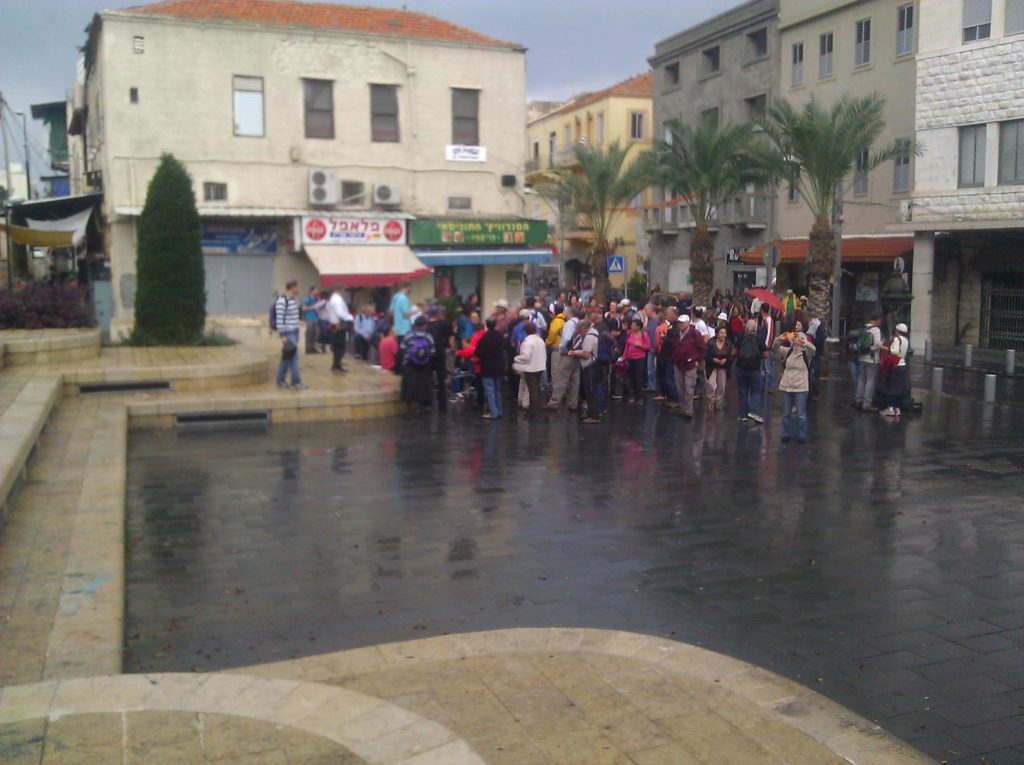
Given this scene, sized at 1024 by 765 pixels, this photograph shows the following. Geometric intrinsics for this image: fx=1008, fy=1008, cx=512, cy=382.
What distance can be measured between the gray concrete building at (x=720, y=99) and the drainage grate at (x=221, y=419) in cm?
2598

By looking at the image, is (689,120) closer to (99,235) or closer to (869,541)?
(99,235)

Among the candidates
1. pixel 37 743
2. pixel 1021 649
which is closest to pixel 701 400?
pixel 1021 649

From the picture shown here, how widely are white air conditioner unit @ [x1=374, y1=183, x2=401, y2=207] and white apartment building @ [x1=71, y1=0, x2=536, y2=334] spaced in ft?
0.13

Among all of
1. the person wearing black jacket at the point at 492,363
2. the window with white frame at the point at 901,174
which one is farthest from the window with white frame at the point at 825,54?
the person wearing black jacket at the point at 492,363

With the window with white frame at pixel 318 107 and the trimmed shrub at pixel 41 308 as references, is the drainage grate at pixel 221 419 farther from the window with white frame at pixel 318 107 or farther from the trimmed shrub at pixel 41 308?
the window with white frame at pixel 318 107

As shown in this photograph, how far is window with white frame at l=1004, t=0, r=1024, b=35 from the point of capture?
84.4 feet

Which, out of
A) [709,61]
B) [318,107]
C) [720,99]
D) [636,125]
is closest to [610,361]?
[318,107]

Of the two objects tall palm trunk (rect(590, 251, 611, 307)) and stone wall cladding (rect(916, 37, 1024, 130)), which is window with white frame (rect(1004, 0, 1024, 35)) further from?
tall palm trunk (rect(590, 251, 611, 307))

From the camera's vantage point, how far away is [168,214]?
685 inches

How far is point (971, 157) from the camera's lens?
89.9ft

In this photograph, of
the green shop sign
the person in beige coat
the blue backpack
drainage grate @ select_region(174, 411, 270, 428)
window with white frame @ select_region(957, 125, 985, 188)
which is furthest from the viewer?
the green shop sign

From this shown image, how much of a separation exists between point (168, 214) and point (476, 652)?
1368 cm

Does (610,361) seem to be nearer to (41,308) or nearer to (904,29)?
(41,308)

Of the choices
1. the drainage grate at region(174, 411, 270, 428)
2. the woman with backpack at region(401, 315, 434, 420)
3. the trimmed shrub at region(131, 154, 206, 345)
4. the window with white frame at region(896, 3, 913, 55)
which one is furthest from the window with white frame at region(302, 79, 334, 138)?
the window with white frame at region(896, 3, 913, 55)
